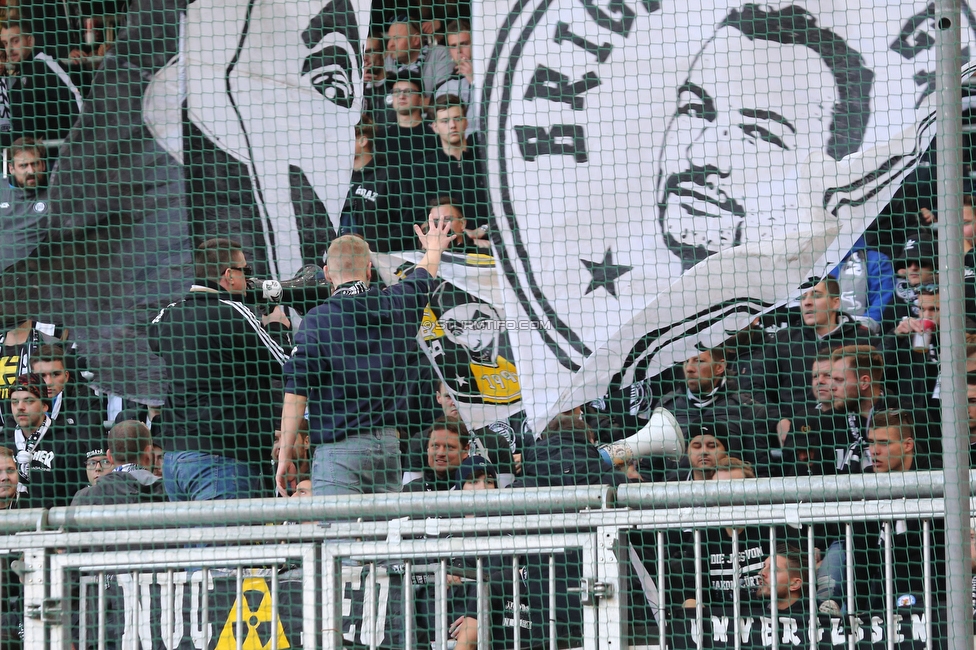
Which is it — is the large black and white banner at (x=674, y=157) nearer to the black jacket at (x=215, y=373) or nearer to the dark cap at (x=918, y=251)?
the dark cap at (x=918, y=251)

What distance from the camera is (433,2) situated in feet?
19.2

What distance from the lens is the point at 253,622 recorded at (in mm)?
4082

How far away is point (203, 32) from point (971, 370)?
12.4ft

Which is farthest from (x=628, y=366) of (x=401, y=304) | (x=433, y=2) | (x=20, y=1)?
(x=20, y=1)

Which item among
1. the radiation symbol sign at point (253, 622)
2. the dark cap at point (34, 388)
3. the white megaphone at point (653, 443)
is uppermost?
the dark cap at point (34, 388)

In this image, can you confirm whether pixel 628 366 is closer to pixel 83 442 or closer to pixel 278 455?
pixel 278 455

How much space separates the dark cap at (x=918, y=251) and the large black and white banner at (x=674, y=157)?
0.31m

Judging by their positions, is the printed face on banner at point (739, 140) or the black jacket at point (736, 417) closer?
the black jacket at point (736, 417)

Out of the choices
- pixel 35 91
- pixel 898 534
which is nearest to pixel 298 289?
pixel 35 91

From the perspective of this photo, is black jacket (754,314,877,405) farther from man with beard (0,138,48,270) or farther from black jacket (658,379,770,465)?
man with beard (0,138,48,270)

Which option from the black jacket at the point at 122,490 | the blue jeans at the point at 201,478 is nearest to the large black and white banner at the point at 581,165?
the black jacket at the point at 122,490

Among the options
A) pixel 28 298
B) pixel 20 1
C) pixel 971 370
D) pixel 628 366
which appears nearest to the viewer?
pixel 971 370

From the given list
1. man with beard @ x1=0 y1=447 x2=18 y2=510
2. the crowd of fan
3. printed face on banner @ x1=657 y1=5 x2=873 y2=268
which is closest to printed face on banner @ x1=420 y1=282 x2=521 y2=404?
the crowd of fan

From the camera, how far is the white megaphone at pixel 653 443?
16.5ft
